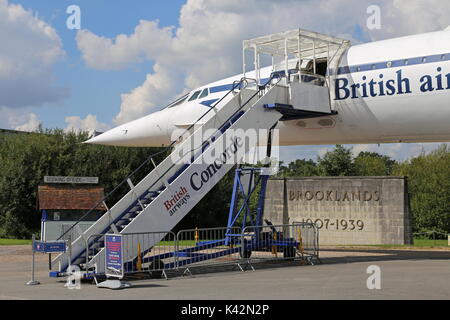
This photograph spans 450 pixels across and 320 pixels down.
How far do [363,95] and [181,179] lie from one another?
6.20 metres

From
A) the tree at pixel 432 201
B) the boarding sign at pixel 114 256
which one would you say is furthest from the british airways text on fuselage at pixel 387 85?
the tree at pixel 432 201

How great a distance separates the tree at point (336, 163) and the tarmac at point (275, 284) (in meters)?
26.6

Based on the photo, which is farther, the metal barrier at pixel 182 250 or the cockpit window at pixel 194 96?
the cockpit window at pixel 194 96

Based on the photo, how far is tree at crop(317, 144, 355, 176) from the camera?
1684 inches

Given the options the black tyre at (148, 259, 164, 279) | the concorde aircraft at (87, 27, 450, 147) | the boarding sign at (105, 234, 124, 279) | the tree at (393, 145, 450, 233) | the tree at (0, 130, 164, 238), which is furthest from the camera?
the tree at (393, 145, 450, 233)

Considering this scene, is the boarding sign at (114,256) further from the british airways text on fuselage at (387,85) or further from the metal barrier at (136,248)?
the british airways text on fuselage at (387,85)

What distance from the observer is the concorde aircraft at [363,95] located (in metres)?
15.5

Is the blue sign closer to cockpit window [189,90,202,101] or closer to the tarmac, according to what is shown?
the tarmac

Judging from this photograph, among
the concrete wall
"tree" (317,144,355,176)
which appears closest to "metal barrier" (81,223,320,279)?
the concrete wall

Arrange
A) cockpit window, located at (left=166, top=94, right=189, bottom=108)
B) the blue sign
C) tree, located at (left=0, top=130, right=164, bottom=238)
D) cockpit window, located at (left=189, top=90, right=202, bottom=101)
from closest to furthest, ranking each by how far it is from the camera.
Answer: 1. the blue sign
2. cockpit window, located at (left=189, top=90, right=202, bottom=101)
3. cockpit window, located at (left=166, top=94, right=189, bottom=108)
4. tree, located at (left=0, top=130, right=164, bottom=238)

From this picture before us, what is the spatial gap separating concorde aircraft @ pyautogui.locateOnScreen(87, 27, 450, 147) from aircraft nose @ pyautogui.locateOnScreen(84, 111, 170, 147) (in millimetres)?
34

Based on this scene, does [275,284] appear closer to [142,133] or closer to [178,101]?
[142,133]

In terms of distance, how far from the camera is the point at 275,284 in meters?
11.3

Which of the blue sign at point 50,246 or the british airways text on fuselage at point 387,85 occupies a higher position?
the british airways text on fuselage at point 387,85
